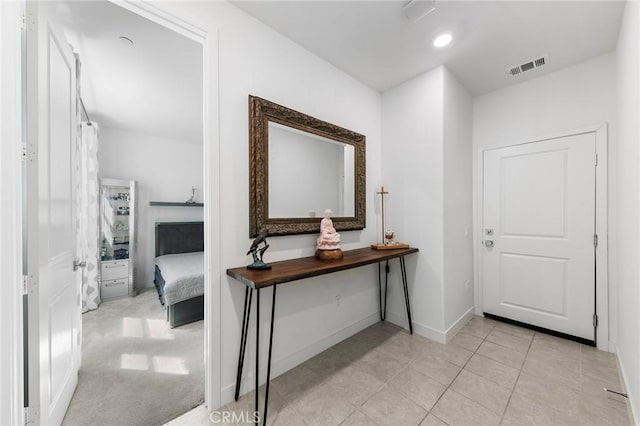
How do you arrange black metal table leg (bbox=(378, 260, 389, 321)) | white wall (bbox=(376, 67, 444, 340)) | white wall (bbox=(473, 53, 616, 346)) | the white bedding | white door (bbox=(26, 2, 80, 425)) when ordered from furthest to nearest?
1. black metal table leg (bbox=(378, 260, 389, 321))
2. the white bedding
3. white wall (bbox=(376, 67, 444, 340))
4. white wall (bbox=(473, 53, 616, 346))
5. white door (bbox=(26, 2, 80, 425))

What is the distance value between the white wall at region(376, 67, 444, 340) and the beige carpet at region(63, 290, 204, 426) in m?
2.10

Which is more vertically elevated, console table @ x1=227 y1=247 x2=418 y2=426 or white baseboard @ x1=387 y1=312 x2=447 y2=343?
console table @ x1=227 y1=247 x2=418 y2=426

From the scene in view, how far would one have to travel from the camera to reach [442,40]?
2031 mm

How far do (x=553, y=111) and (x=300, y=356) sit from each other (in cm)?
343

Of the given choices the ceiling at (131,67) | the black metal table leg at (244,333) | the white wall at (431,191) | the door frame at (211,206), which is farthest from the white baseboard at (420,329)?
the ceiling at (131,67)

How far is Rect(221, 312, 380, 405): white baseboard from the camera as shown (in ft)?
5.42

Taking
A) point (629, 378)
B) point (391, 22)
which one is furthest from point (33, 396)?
point (629, 378)

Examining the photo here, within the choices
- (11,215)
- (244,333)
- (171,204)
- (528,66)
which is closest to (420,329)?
(244,333)

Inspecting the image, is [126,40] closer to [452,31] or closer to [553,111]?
[452,31]

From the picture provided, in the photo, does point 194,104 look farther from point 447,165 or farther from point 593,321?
point 593,321

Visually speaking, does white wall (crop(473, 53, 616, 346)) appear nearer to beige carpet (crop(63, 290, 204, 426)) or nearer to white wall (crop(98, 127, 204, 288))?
beige carpet (crop(63, 290, 204, 426))

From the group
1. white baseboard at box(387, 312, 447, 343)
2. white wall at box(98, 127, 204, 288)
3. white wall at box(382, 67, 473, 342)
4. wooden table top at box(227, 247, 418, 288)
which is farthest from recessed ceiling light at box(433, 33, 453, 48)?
white wall at box(98, 127, 204, 288)

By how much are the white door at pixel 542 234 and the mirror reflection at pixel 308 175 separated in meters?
1.78

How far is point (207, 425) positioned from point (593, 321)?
333cm
